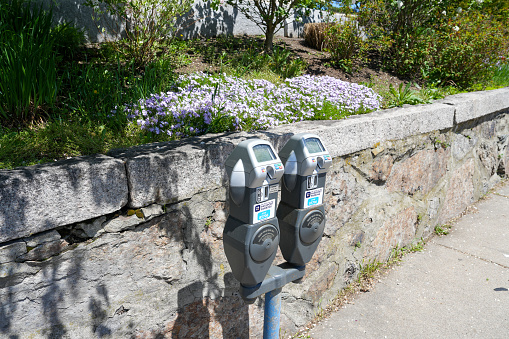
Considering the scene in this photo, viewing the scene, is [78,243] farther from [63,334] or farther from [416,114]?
[416,114]

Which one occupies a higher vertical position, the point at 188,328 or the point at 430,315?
the point at 188,328

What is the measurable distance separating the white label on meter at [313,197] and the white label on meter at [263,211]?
0.70 feet

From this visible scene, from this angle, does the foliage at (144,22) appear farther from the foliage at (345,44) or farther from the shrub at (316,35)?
the shrub at (316,35)

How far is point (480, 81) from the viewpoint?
5.83 metres

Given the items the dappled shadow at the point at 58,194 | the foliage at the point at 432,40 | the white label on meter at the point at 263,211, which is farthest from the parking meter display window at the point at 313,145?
the foliage at the point at 432,40

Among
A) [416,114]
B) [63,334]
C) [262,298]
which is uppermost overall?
[416,114]

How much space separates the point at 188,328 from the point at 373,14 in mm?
4862

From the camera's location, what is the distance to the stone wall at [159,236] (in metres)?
1.59

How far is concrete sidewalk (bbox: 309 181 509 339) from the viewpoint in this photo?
2842 millimetres

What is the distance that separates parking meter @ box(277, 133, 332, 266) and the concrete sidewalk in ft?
3.91

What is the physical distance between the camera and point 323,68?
4.98 meters

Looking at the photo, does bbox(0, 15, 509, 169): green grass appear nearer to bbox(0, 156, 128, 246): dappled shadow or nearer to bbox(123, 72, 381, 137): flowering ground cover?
bbox(123, 72, 381, 137): flowering ground cover

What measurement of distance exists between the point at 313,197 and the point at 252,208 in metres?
0.38

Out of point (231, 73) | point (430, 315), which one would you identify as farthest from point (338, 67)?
point (430, 315)
